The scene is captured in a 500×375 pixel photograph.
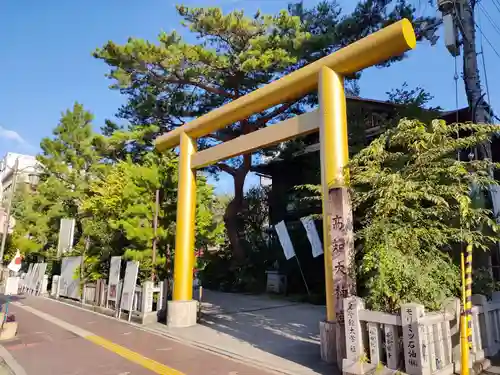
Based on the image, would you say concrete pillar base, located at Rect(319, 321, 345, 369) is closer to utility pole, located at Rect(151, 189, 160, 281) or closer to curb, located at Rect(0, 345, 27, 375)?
curb, located at Rect(0, 345, 27, 375)

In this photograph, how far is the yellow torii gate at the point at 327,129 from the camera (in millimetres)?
6090

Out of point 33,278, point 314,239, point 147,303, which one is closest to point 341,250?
point 147,303

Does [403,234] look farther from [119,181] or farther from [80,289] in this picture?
[80,289]

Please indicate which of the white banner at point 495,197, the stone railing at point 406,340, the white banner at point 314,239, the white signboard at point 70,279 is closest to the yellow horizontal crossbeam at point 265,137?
the stone railing at point 406,340

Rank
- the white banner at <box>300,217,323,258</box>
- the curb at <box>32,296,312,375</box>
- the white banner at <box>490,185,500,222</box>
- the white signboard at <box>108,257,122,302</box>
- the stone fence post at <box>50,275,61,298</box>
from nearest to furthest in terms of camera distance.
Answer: the curb at <box>32,296,312,375</box>
the white banner at <box>490,185,500,222</box>
the white signboard at <box>108,257,122,302</box>
the white banner at <box>300,217,323,258</box>
the stone fence post at <box>50,275,61,298</box>

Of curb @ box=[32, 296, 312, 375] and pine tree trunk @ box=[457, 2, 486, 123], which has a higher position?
pine tree trunk @ box=[457, 2, 486, 123]

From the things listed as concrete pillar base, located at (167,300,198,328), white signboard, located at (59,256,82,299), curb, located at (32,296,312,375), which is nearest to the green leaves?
curb, located at (32,296,312,375)

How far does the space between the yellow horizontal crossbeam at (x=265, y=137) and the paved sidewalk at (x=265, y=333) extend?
4.15 meters

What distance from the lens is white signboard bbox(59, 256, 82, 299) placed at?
51.3 feet

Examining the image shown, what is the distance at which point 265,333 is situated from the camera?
8.93m

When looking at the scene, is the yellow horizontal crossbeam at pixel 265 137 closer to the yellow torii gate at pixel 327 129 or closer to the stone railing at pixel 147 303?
the yellow torii gate at pixel 327 129

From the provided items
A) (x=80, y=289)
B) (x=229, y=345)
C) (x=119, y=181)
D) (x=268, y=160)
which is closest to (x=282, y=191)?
(x=268, y=160)

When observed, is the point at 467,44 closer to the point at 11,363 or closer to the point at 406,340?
the point at 406,340

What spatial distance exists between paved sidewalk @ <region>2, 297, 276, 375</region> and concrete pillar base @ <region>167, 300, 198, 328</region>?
2.28 ft
